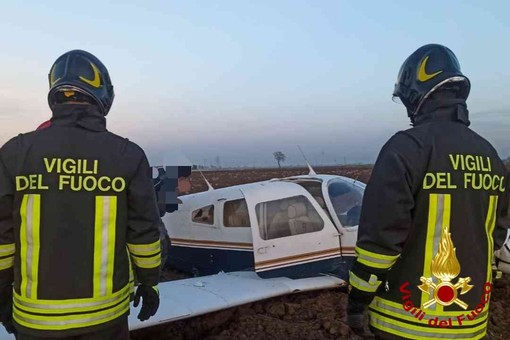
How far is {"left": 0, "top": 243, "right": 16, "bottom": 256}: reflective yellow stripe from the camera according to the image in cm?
225

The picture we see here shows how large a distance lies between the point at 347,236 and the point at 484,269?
3.70 metres

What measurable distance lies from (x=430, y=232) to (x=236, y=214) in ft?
14.7

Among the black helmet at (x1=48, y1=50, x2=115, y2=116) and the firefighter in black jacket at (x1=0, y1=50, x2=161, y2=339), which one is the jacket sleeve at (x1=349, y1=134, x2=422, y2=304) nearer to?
the firefighter in black jacket at (x1=0, y1=50, x2=161, y2=339)

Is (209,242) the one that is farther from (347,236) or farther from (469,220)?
(469,220)

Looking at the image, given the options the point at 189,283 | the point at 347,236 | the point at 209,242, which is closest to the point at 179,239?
the point at 209,242

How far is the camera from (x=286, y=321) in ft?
17.4

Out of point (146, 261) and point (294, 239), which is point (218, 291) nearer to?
point (294, 239)

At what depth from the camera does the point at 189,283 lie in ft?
18.4

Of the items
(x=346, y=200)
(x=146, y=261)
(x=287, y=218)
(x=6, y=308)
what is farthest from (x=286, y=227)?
(x=6, y=308)

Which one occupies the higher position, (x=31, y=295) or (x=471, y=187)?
(x=471, y=187)

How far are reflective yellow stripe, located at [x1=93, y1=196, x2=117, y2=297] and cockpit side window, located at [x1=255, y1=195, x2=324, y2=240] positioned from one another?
3.78 meters

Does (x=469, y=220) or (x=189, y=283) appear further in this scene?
(x=189, y=283)

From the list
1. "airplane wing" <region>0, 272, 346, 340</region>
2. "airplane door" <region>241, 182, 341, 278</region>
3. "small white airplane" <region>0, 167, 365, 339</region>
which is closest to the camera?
"airplane wing" <region>0, 272, 346, 340</region>

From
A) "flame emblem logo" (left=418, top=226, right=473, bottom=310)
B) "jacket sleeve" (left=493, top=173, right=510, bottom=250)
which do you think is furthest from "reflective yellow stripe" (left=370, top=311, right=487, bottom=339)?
"jacket sleeve" (left=493, top=173, right=510, bottom=250)
